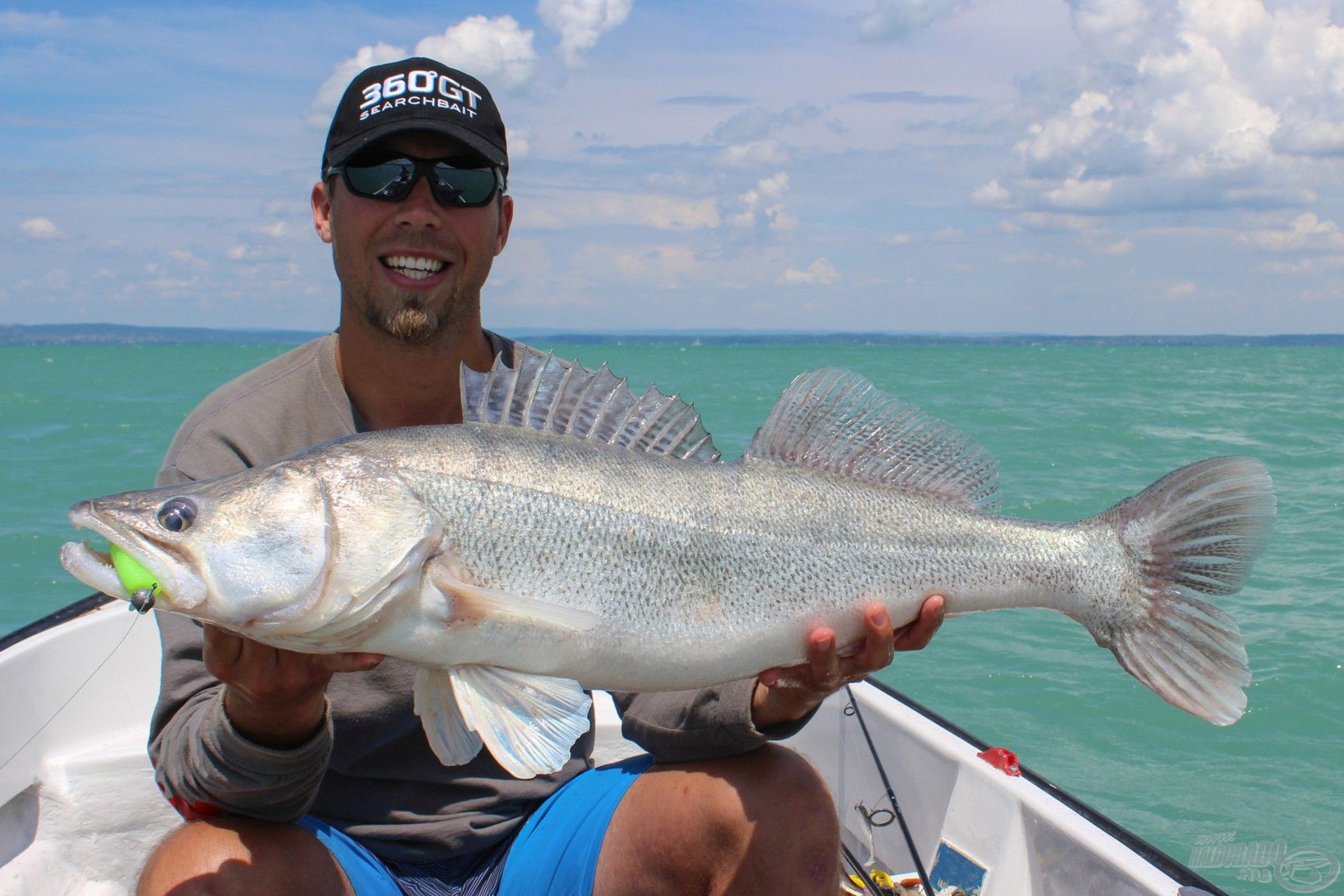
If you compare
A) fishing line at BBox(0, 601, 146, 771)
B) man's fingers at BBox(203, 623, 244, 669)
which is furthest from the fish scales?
fishing line at BBox(0, 601, 146, 771)

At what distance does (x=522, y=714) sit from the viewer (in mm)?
2424

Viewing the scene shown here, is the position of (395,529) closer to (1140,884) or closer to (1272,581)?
(1140,884)

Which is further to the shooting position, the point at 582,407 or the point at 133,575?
the point at 582,407

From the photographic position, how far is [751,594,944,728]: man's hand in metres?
2.77

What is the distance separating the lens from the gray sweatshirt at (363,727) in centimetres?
283

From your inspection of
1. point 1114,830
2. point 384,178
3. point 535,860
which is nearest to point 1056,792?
point 1114,830

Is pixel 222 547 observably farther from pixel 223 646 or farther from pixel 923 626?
pixel 923 626

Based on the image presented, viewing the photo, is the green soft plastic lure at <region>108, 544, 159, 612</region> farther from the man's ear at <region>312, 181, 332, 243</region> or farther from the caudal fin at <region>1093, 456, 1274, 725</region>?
the caudal fin at <region>1093, 456, 1274, 725</region>

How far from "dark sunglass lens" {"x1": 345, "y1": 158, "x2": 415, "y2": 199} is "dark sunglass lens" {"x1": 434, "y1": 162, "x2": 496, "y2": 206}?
0.29 feet

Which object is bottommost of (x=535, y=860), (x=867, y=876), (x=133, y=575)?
(x=867, y=876)

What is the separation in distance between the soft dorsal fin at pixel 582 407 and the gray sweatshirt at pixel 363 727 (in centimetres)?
72

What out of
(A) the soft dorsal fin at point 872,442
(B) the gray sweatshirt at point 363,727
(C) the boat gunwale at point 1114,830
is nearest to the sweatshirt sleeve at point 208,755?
(B) the gray sweatshirt at point 363,727

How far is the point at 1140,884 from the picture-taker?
3207 millimetres

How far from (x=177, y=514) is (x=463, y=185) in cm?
157
